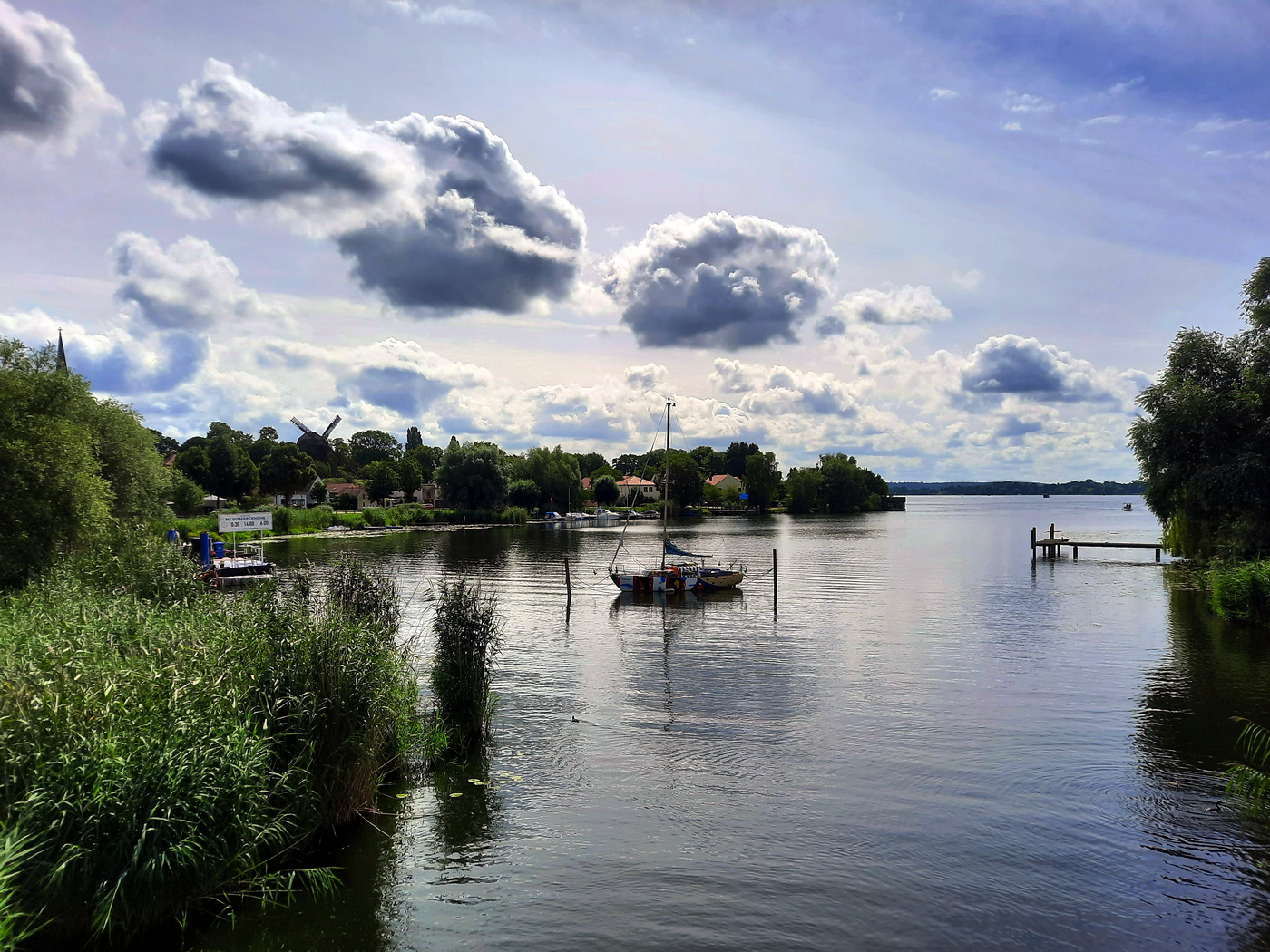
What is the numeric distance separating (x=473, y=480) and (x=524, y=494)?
16.7 meters

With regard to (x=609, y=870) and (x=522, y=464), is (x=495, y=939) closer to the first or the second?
(x=609, y=870)

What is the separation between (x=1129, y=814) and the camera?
1280cm

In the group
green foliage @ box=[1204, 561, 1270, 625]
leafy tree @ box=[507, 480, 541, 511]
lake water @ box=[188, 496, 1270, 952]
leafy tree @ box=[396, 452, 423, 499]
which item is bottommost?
lake water @ box=[188, 496, 1270, 952]

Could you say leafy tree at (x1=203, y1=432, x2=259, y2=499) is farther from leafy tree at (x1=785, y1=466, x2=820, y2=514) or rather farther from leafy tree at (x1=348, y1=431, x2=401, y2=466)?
leafy tree at (x1=785, y1=466, x2=820, y2=514)

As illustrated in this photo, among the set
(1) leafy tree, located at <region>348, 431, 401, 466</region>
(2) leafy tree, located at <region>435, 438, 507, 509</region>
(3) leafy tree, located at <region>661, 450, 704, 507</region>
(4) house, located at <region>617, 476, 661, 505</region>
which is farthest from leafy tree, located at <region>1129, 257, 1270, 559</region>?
(1) leafy tree, located at <region>348, 431, 401, 466</region>

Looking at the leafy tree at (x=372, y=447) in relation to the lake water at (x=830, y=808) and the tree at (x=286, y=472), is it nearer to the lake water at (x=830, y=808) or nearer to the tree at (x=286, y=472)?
the tree at (x=286, y=472)

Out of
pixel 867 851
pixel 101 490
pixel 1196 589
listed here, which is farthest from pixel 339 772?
pixel 1196 589

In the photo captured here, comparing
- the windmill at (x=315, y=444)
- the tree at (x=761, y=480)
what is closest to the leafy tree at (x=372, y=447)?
the windmill at (x=315, y=444)

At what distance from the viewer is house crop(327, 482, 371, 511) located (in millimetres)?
122125

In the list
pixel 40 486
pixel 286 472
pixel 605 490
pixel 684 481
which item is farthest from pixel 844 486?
pixel 40 486

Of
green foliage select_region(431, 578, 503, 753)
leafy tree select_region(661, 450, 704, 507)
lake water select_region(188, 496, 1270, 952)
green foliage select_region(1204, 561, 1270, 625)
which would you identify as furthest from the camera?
leafy tree select_region(661, 450, 704, 507)

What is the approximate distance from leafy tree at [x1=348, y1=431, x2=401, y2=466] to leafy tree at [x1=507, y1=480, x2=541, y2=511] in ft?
192

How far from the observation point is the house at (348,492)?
12212cm

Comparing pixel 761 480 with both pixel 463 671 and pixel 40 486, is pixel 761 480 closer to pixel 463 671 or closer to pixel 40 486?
pixel 40 486
